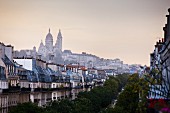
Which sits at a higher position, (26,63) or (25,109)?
(26,63)

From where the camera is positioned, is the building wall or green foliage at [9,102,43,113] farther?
the building wall

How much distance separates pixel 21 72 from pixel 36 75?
9487mm

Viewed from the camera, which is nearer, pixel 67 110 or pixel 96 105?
pixel 67 110

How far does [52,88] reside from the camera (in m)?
94.6

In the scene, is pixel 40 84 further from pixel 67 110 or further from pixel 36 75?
pixel 67 110

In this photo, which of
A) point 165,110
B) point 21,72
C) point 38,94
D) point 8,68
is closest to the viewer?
point 165,110

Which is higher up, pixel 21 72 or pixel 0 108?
pixel 21 72

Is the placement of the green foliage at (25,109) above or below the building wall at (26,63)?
below

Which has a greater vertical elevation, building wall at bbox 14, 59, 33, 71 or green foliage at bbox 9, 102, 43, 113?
building wall at bbox 14, 59, 33, 71

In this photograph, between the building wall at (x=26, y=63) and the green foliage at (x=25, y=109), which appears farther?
the building wall at (x=26, y=63)

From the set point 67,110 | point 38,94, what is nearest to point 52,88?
point 38,94

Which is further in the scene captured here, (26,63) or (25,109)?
(26,63)

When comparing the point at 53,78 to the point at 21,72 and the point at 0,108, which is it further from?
the point at 0,108

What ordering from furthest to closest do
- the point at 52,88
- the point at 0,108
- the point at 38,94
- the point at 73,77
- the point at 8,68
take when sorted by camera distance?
the point at 73,77 → the point at 52,88 → the point at 38,94 → the point at 8,68 → the point at 0,108
